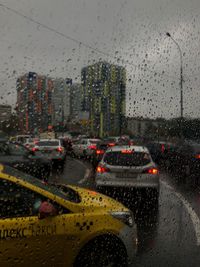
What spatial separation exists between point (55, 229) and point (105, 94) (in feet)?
14.0

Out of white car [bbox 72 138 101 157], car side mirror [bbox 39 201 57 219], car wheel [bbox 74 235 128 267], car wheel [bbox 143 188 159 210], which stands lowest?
white car [bbox 72 138 101 157]

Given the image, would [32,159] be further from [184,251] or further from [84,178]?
[184,251]

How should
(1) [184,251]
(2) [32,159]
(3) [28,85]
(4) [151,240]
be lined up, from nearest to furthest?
(1) [184,251], (4) [151,240], (3) [28,85], (2) [32,159]

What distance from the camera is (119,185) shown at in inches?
330

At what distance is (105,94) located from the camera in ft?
24.9

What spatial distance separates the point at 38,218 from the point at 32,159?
741 centimetres

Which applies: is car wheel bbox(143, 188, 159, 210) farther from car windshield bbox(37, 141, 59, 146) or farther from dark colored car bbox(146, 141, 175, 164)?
dark colored car bbox(146, 141, 175, 164)

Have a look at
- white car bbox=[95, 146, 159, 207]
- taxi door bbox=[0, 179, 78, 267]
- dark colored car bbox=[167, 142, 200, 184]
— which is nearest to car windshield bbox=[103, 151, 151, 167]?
white car bbox=[95, 146, 159, 207]

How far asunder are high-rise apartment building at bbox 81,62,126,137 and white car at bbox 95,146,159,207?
1022 millimetres

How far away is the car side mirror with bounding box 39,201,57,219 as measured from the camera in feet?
11.9

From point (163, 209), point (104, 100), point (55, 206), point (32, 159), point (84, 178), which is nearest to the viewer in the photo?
point (55, 206)

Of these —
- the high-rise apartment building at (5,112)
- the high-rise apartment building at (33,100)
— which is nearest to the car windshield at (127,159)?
the high-rise apartment building at (33,100)

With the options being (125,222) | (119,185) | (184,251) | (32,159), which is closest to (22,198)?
(125,222)

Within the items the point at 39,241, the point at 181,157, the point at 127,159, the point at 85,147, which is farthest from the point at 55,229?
the point at 85,147
